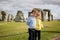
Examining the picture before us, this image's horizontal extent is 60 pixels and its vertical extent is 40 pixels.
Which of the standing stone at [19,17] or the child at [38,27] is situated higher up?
the standing stone at [19,17]

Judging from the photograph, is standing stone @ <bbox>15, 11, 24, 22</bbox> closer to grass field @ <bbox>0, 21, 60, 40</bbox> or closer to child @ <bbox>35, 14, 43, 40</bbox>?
grass field @ <bbox>0, 21, 60, 40</bbox>

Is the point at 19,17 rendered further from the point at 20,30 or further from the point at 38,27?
the point at 38,27

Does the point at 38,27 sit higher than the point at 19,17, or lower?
lower

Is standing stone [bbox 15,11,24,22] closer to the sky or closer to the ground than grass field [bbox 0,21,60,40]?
closer to the sky

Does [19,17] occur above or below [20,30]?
above

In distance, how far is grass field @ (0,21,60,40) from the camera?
11.4 feet

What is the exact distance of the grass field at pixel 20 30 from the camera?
348 cm

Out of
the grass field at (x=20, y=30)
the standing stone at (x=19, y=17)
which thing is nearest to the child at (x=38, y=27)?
the grass field at (x=20, y=30)

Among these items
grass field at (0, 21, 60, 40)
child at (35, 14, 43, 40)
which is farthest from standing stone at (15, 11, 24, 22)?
child at (35, 14, 43, 40)

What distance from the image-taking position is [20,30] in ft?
11.5

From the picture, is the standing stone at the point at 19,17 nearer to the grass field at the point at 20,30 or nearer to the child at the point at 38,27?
the grass field at the point at 20,30

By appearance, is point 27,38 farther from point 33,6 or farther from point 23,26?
point 33,6

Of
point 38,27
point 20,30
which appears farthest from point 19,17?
point 38,27

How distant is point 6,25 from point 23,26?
12.5 inches
